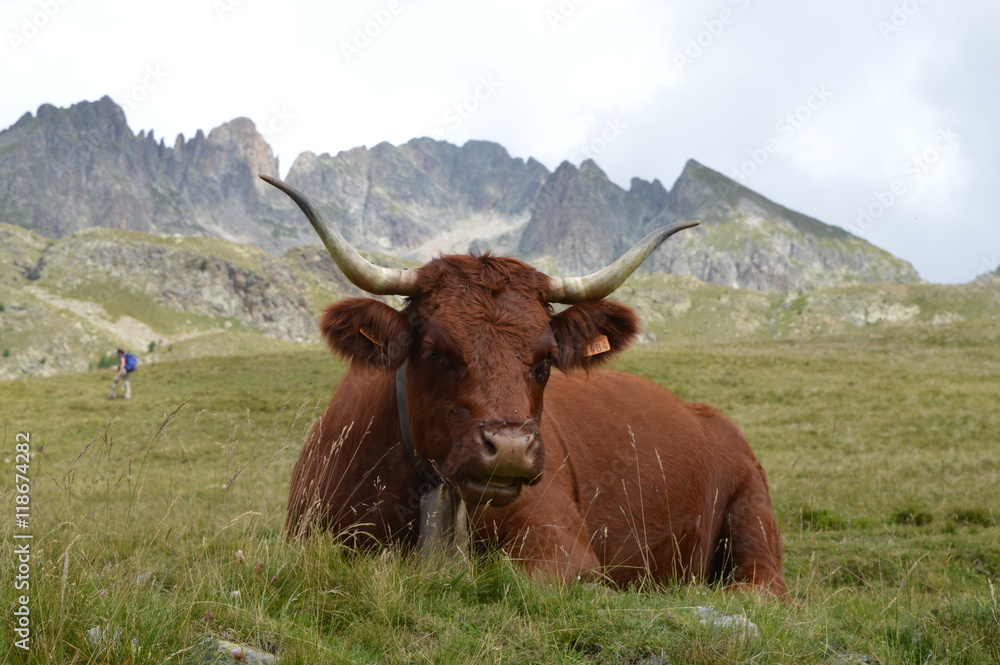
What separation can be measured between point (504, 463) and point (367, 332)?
4.99 feet

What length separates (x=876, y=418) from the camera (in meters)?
19.5

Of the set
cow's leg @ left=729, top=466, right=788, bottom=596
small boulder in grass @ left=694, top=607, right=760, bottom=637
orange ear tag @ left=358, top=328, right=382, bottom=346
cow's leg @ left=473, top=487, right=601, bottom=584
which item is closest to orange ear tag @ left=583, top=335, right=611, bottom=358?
cow's leg @ left=473, top=487, right=601, bottom=584

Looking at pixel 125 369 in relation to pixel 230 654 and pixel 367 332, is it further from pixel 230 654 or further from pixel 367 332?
pixel 230 654

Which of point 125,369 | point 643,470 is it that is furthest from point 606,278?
point 125,369

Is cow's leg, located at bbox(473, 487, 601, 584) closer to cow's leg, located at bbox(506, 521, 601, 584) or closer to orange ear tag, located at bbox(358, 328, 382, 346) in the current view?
cow's leg, located at bbox(506, 521, 601, 584)

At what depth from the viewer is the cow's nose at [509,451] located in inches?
150

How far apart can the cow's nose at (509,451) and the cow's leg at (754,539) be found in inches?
135

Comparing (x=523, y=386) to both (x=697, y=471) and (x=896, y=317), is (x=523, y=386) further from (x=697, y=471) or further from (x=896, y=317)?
(x=896, y=317)

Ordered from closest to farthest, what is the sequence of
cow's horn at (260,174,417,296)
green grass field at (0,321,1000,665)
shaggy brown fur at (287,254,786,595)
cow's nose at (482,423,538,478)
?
green grass field at (0,321,1000,665)
cow's nose at (482,423,538,478)
shaggy brown fur at (287,254,786,595)
cow's horn at (260,174,417,296)

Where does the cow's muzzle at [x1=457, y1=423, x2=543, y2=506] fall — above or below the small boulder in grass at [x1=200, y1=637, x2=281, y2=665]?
above

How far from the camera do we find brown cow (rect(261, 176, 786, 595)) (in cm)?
421

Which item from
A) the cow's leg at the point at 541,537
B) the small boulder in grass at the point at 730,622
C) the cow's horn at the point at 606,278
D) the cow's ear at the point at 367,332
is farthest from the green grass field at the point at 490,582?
the cow's horn at the point at 606,278

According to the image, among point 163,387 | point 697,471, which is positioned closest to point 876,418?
point 697,471

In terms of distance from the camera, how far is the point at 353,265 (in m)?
4.63
